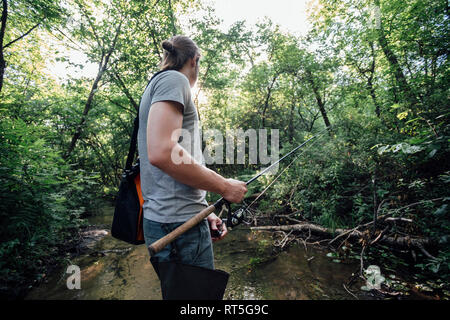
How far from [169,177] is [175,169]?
0.17 meters

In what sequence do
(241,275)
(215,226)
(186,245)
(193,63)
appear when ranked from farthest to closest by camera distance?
(241,275), (215,226), (193,63), (186,245)

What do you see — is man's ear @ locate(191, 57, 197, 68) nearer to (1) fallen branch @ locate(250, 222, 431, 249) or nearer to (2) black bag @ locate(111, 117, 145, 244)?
(2) black bag @ locate(111, 117, 145, 244)

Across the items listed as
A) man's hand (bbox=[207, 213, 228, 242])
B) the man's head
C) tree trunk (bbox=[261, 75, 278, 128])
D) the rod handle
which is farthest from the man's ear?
tree trunk (bbox=[261, 75, 278, 128])

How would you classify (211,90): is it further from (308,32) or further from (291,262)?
(291,262)

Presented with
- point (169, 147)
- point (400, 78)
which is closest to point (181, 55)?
point (169, 147)

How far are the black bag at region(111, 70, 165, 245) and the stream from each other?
2254 millimetres

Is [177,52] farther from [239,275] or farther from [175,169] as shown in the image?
[239,275]

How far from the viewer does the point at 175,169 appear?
0.93m

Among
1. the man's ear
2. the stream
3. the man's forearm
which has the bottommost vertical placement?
the stream

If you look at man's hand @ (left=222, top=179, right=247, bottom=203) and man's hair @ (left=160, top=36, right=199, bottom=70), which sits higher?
man's hair @ (left=160, top=36, right=199, bottom=70)

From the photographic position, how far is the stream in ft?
9.38

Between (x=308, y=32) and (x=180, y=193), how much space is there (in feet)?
38.8

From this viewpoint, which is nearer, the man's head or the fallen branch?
the man's head

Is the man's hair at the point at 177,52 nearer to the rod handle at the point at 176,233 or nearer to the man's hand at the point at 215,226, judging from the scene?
the rod handle at the point at 176,233
